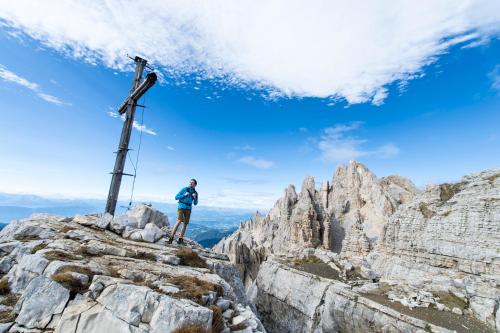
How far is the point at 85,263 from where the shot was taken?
→ 9422mm

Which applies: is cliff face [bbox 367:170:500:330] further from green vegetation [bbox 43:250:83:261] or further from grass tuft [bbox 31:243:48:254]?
grass tuft [bbox 31:243:48:254]

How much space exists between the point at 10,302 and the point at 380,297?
31.8 m

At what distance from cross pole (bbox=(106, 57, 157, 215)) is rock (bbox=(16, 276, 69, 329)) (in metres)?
10.4

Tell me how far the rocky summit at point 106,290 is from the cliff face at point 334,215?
59833mm

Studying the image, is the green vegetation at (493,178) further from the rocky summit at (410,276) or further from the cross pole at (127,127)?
the cross pole at (127,127)

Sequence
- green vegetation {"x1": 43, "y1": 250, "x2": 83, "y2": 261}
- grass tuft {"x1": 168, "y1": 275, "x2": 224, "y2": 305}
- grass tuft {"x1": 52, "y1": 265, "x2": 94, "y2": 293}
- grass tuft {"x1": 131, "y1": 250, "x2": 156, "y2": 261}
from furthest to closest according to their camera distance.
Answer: grass tuft {"x1": 131, "y1": 250, "x2": 156, "y2": 261}
green vegetation {"x1": 43, "y1": 250, "x2": 83, "y2": 261}
grass tuft {"x1": 168, "y1": 275, "x2": 224, "y2": 305}
grass tuft {"x1": 52, "y1": 265, "x2": 94, "y2": 293}

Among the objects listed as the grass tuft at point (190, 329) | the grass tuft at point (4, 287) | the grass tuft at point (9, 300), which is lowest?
the grass tuft at point (9, 300)

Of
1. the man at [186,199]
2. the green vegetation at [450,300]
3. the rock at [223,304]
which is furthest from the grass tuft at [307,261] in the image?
the rock at [223,304]

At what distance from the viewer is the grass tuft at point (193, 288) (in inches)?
318

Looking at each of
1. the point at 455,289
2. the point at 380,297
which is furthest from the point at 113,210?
the point at 455,289

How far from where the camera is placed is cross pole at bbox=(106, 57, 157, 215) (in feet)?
57.7

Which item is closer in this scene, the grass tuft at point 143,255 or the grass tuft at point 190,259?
the grass tuft at point 143,255

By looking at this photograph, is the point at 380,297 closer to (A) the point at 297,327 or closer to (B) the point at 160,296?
(A) the point at 297,327

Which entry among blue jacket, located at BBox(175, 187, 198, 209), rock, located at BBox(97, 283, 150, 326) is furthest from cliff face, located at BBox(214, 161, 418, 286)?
rock, located at BBox(97, 283, 150, 326)
